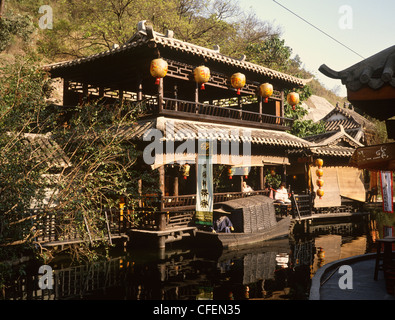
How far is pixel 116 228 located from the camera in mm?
11727

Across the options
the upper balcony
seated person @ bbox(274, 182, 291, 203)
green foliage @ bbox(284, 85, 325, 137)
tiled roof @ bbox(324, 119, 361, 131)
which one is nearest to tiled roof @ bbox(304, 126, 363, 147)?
green foliage @ bbox(284, 85, 325, 137)

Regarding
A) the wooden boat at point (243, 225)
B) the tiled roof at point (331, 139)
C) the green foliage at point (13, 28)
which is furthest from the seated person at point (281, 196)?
the green foliage at point (13, 28)

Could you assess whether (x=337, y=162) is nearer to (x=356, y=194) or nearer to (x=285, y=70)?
(x=356, y=194)

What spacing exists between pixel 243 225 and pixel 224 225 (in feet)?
2.12

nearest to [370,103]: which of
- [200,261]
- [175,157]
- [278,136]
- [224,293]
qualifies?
[224,293]

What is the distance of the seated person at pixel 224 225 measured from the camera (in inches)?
484

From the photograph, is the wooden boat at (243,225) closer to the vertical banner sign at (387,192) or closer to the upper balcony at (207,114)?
the upper balcony at (207,114)

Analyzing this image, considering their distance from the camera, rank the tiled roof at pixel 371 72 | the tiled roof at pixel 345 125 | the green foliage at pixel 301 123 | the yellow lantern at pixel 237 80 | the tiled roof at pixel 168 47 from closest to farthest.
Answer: the tiled roof at pixel 371 72 < the tiled roof at pixel 168 47 < the yellow lantern at pixel 237 80 < the green foliage at pixel 301 123 < the tiled roof at pixel 345 125

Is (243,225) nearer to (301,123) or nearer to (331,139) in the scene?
(331,139)

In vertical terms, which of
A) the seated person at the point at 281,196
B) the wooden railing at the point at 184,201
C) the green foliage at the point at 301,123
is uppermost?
the green foliage at the point at 301,123

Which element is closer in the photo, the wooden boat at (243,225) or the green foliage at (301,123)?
the wooden boat at (243,225)

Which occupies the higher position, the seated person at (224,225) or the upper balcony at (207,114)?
the upper balcony at (207,114)

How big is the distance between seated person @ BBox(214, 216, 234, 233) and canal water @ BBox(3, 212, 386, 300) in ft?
2.82

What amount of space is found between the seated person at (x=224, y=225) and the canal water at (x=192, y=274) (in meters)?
0.86
